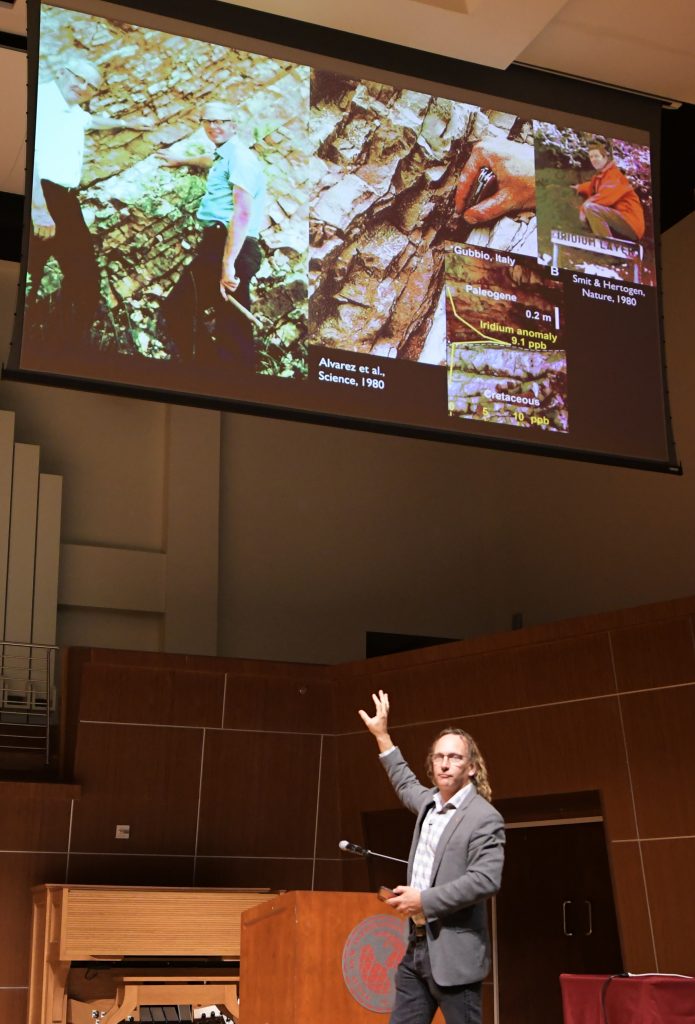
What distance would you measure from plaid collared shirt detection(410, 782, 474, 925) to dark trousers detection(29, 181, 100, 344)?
2.09m

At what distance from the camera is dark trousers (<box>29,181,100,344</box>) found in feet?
14.2

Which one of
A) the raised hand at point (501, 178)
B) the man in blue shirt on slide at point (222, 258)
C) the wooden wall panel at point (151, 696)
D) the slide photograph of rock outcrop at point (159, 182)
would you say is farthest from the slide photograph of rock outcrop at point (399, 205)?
the wooden wall panel at point (151, 696)

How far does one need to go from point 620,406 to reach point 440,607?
14.4 ft

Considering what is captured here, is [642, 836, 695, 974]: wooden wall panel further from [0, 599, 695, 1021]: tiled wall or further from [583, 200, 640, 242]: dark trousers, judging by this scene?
[583, 200, 640, 242]: dark trousers

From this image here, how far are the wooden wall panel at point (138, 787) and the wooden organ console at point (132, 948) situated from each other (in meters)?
0.56

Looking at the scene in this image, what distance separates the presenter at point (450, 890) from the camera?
128 inches

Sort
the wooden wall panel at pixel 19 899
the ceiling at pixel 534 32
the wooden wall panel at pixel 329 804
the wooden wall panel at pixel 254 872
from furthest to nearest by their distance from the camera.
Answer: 1. the wooden wall panel at pixel 329 804
2. the wooden wall panel at pixel 254 872
3. the wooden wall panel at pixel 19 899
4. the ceiling at pixel 534 32

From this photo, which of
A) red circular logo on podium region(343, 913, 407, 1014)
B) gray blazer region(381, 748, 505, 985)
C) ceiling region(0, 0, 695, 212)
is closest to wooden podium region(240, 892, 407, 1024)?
red circular logo on podium region(343, 913, 407, 1014)

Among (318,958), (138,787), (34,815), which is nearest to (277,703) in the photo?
(138,787)

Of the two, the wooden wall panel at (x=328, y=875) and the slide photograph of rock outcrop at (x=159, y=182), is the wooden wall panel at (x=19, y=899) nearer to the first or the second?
the wooden wall panel at (x=328, y=875)

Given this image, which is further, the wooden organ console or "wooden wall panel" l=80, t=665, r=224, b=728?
"wooden wall panel" l=80, t=665, r=224, b=728

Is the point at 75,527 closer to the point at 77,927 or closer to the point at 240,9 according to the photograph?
the point at 77,927

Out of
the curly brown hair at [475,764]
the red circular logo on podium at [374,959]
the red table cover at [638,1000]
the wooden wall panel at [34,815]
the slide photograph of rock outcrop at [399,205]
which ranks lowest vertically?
the red table cover at [638,1000]

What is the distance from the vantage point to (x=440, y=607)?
9.41 m
